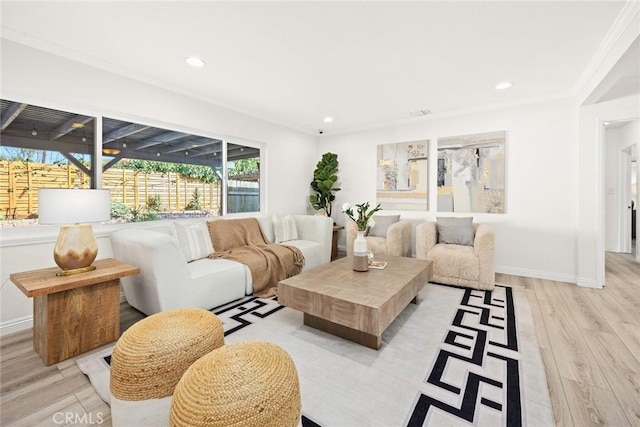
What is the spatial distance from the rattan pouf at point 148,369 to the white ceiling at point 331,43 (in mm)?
2081

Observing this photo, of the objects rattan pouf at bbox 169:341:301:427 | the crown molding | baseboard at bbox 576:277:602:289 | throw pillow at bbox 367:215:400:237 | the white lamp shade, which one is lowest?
baseboard at bbox 576:277:602:289

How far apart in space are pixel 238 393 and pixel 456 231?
133 inches

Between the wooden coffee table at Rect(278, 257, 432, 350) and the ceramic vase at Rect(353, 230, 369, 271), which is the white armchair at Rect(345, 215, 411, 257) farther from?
the ceramic vase at Rect(353, 230, 369, 271)

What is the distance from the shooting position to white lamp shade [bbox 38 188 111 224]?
1.76m

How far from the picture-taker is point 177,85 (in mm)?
3104

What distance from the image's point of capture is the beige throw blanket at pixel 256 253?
2961mm

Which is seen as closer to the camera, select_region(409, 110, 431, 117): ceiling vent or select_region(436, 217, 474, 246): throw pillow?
select_region(436, 217, 474, 246): throw pillow

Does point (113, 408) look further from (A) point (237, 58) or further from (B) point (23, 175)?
(A) point (237, 58)

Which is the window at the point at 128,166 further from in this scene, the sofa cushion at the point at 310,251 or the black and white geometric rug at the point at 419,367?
the black and white geometric rug at the point at 419,367

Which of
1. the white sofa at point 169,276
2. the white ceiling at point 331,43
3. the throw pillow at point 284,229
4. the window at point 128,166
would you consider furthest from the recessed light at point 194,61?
the throw pillow at point 284,229

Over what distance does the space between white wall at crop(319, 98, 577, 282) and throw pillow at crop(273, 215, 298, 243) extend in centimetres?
269

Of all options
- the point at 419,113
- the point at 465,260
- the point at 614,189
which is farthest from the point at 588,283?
the point at 614,189

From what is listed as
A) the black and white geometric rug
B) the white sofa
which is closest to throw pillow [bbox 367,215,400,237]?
the black and white geometric rug

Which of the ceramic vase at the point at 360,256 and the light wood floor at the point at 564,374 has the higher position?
the ceramic vase at the point at 360,256
